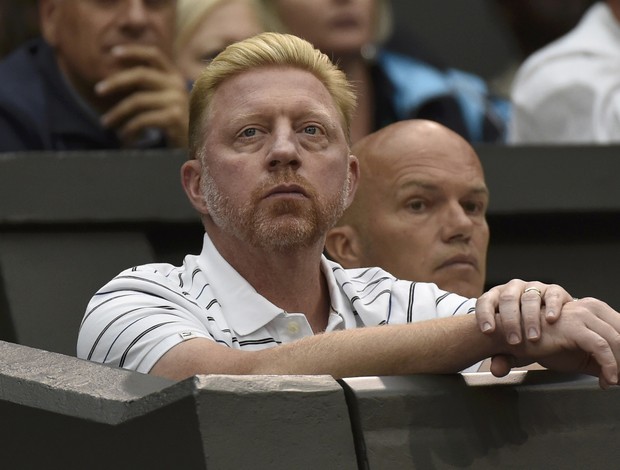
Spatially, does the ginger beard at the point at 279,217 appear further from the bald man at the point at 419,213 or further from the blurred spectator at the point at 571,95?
the blurred spectator at the point at 571,95

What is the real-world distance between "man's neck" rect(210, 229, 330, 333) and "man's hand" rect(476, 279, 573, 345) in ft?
1.76

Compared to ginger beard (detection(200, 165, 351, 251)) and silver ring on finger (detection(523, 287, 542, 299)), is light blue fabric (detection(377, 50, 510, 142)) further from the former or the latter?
silver ring on finger (detection(523, 287, 542, 299))

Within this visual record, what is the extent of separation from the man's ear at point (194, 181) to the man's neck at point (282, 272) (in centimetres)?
8

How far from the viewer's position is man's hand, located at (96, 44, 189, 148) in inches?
162

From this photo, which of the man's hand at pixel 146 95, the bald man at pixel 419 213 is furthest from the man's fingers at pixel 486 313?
the man's hand at pixel 146 95

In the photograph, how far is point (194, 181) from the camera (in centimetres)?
299

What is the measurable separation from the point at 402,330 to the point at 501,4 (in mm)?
3803

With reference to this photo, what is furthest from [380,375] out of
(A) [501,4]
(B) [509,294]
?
(A) [501,4]

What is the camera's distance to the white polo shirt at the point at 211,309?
258 cm

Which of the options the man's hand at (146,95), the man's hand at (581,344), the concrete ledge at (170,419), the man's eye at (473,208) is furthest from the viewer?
the man's hand at (146,95)

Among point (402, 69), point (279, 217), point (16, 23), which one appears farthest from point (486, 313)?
point (16, 23)

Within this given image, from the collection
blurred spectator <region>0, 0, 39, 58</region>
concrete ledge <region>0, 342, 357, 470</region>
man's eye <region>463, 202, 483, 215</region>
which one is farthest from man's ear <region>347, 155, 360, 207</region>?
blurred spectator <region>0, 0, 39, 58</region>

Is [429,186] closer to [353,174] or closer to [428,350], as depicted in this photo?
[353,174]

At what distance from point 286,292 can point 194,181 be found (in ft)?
0.96
